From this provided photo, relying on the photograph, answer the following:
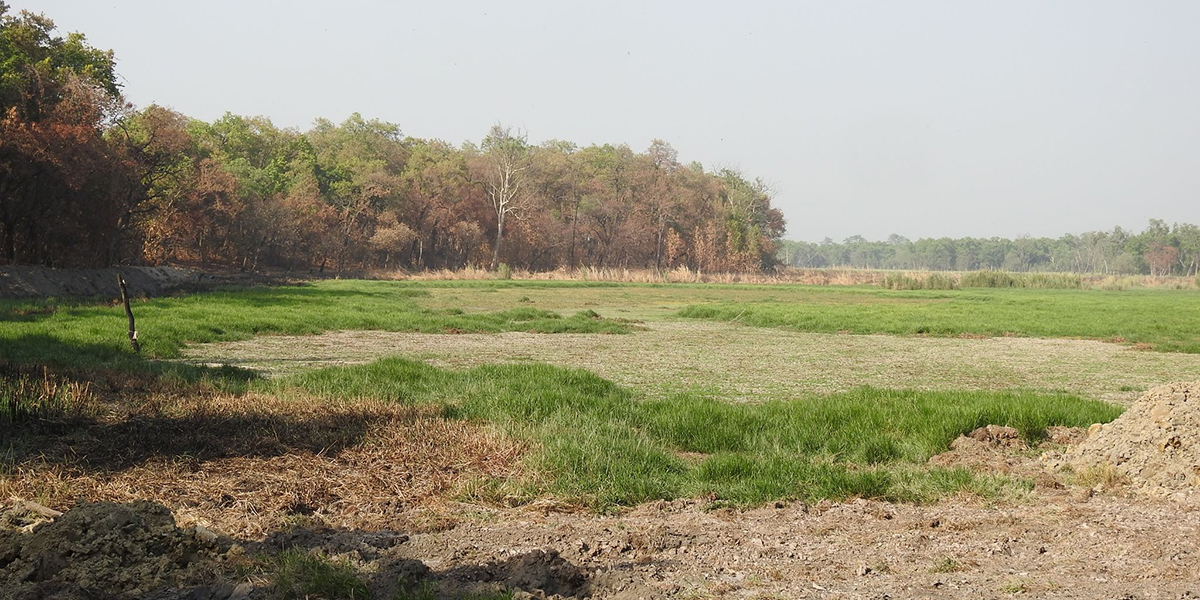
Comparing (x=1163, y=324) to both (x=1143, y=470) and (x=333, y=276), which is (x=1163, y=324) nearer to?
(x=1143, y=470)

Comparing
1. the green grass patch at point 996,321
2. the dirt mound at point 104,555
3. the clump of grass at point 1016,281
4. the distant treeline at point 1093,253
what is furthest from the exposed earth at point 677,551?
the distant treeline at point 1093,253

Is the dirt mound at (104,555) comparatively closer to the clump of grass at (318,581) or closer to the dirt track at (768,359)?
the clump of grass at (318,581)

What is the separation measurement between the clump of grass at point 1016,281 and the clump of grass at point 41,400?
65174 millimetres

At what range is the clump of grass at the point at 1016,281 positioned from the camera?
215 feet

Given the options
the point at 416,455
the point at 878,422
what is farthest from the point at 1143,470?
the point at 416,455

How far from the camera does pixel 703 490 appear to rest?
6.35 m

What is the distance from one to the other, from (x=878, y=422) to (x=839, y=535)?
3.65m

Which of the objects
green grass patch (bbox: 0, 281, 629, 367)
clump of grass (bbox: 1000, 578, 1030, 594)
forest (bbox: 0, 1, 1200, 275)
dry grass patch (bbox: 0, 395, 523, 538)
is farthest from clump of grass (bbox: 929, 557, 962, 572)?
forest (bbox: 0, 1, 1200, 275)

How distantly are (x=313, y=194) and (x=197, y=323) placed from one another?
162ft

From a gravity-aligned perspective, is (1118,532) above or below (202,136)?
below

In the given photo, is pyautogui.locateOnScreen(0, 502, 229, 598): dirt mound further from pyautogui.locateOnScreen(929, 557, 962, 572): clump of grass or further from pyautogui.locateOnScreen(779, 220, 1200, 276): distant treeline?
pyautogui.locateOnScreen(779, 220, 1200, 276): distant treeline

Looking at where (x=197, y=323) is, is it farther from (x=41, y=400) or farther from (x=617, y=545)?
(x=617, y=545)

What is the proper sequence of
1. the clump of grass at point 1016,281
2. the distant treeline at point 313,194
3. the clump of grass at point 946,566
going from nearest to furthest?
the clump of grass at point 946,566 < the distant treeline at point 313,194 < the clump of grass at point 1016,281

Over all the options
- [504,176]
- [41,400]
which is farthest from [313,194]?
[41,400]
